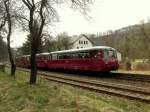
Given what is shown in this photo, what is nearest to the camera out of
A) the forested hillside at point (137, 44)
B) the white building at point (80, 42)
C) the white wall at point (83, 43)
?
the forested hillside at point (137, 44)

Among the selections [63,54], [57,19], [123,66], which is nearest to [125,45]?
[123,66]

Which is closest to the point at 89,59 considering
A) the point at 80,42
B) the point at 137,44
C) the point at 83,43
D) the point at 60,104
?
the point at 60,104

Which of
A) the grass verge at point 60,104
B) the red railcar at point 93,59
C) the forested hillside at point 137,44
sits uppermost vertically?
the forested hillside at point 137,44

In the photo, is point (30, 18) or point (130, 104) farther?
point (30, 18)

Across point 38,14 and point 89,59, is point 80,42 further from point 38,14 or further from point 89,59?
point 38,14

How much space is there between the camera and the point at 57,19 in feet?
72.2

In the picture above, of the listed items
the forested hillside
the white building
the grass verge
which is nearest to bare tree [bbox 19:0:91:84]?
the grass verge

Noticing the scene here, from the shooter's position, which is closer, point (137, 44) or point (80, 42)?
point (137, 44)

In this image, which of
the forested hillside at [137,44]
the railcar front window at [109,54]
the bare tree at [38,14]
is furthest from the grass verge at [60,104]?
the forested hillside at [137,44]

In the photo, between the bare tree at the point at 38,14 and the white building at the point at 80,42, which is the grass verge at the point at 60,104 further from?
the white building at the point at 80,42

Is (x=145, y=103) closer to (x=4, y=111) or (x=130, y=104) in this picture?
(x=130, y=104)

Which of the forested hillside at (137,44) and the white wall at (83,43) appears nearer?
the forested hillside at (137,44)

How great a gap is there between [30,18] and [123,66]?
80.8 ft

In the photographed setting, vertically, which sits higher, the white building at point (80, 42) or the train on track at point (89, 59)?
the white building at point (80, 42)
